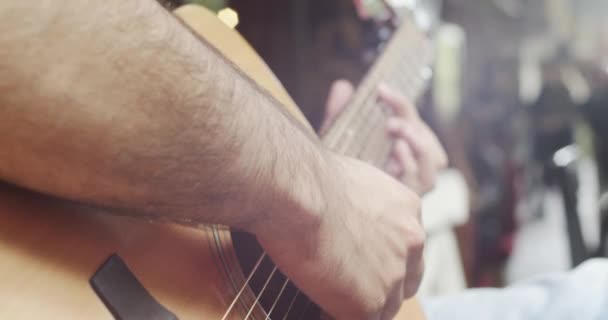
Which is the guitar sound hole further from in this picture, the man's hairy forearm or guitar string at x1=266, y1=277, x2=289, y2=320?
the man's hairy forearm

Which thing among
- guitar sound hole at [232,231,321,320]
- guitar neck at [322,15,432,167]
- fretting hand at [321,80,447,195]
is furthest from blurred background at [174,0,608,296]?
guitar sound hole at [232,231,321,320]

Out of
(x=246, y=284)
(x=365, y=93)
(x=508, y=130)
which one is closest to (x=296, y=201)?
(x=246, y=284)

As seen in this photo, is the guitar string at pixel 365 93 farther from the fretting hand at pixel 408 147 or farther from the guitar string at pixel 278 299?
the guitar string at pixel 278 299

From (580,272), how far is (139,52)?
0.70 metres

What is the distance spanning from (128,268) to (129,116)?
13cm

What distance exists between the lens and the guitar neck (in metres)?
0.79

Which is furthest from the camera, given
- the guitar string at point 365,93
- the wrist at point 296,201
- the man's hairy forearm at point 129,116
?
the guitar string at point 365,93

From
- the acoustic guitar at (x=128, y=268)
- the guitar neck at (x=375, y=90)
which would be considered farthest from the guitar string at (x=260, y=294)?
the guitar neck at (x=375, y=90)

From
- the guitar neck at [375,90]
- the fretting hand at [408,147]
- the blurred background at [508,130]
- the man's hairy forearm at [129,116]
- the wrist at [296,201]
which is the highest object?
the man's hairy forearm at [129,116]

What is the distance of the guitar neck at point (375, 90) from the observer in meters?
0.79

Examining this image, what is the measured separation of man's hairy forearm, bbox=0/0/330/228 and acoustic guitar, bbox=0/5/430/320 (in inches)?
1.6

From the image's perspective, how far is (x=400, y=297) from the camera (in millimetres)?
648

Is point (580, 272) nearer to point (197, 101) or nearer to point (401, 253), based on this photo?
point (401, 253)

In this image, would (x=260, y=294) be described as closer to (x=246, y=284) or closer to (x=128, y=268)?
(x=246, y=284)
